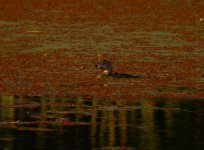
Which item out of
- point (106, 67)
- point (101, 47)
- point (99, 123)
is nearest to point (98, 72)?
point (106, 67)

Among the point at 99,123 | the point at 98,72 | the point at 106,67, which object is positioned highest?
the point at 106,67

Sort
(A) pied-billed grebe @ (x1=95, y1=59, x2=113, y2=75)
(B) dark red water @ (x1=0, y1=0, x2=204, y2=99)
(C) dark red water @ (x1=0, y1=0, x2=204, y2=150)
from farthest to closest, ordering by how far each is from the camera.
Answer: (A) pied-billed grebe @ (x1=95, y1=59, x2=113, y2=75)
(B) dark red water @ (x1=0, y1=0, x2=204, y2=99)
(C) dark red water @ (x1=0, y1=0, x2=204, y2=150)

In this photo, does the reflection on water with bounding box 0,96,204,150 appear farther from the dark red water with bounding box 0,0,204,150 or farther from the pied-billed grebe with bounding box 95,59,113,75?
the pied-billed grebe with bounding box 95,59,113,75

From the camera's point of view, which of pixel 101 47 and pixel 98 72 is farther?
pixel 101 47

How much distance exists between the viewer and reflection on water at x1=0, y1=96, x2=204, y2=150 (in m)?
11.6

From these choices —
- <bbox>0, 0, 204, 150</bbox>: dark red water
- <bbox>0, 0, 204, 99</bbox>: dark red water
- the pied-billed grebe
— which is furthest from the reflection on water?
the pied-billed grebe

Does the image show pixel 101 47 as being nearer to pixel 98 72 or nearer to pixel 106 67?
pixel 98 72

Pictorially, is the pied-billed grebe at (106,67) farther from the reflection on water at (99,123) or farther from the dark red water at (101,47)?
the reflection on water at (99,123)

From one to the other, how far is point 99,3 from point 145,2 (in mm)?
1660

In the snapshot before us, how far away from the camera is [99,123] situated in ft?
42.6

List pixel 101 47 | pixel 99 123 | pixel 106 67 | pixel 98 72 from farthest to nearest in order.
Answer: pixel 101 47, pixel 98 72, pixel 106 67, pixel 99 123

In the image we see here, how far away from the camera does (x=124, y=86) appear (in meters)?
16.5

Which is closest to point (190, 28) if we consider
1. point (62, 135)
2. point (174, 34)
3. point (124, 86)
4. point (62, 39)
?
point (174, 34)

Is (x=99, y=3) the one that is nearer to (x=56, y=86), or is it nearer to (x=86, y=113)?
(x=56, y=86)
